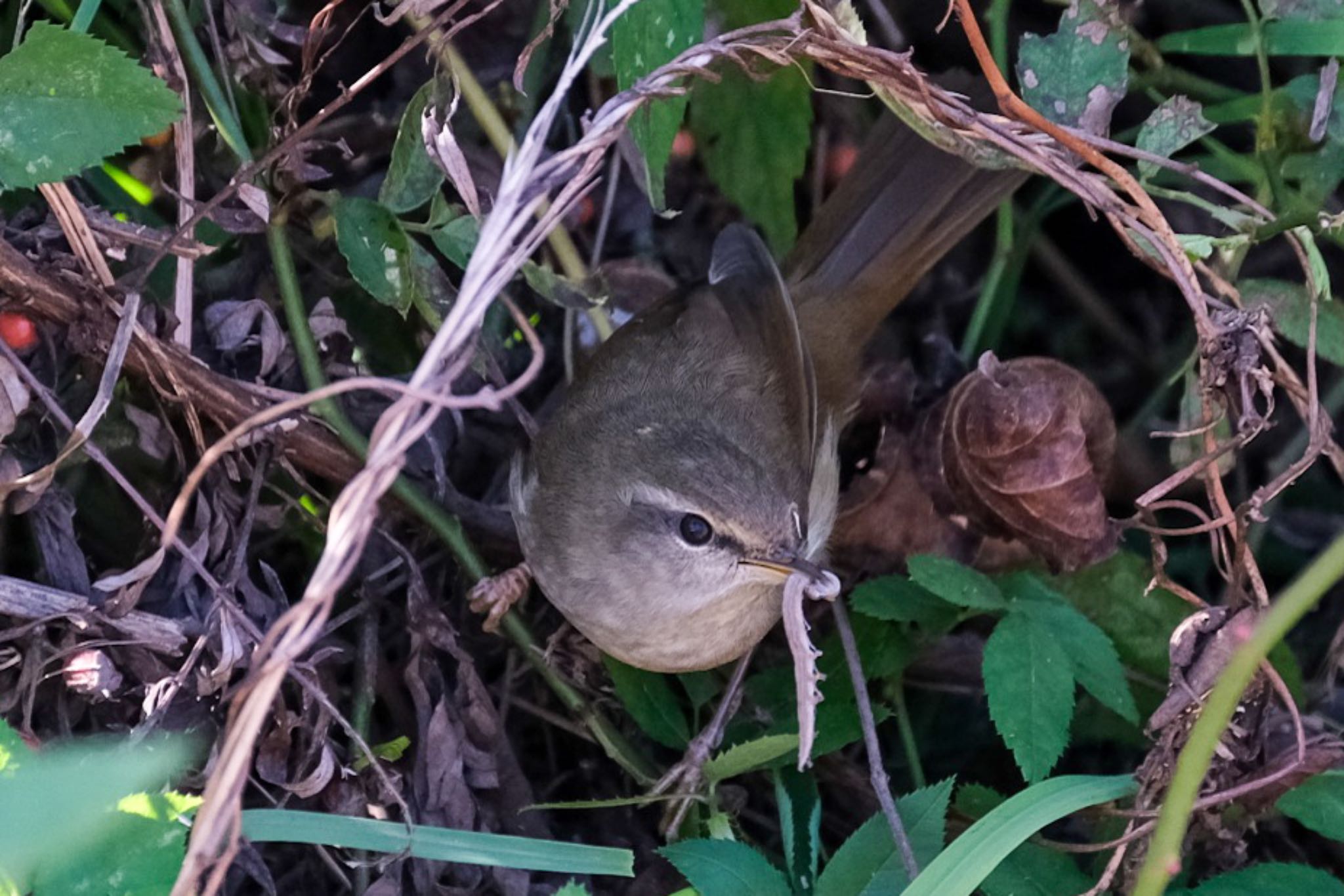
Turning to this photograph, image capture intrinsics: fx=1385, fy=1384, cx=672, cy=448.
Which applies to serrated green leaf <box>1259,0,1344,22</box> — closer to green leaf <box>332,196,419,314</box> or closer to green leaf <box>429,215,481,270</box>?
green leaf <box>429,215,481,270</box>

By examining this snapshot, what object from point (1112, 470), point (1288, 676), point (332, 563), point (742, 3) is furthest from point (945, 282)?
point (332, 563)

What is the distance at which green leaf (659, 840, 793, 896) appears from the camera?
7.48ft

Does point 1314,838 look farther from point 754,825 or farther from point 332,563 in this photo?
point 332,563

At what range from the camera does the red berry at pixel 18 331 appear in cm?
260

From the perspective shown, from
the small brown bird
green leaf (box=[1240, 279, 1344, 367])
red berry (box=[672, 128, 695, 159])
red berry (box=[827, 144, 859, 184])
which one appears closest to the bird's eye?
the small brown bird

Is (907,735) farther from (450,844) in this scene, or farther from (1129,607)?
(450,844)

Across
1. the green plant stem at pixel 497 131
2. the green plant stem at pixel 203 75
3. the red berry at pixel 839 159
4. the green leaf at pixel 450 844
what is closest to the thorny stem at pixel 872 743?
the green leaf at pixel 450 844

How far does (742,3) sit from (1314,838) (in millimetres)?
2236

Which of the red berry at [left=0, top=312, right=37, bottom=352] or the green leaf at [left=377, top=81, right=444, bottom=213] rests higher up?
the green leaf at [left=377, top=81, right=444, bottom=213]

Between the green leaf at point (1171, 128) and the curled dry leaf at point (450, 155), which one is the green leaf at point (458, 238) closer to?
the curled dry leaf at point (450, 155)

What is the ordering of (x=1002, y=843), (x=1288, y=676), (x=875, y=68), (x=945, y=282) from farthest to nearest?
(x=945, y=282) → (x=1288, y=676) → (x=875, y=68) → (x=1002, y=843)

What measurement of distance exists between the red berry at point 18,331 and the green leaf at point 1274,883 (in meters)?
2.32

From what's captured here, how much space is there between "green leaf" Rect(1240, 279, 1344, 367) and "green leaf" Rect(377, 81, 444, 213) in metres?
1.66

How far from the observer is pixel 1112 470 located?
344 centimetres
